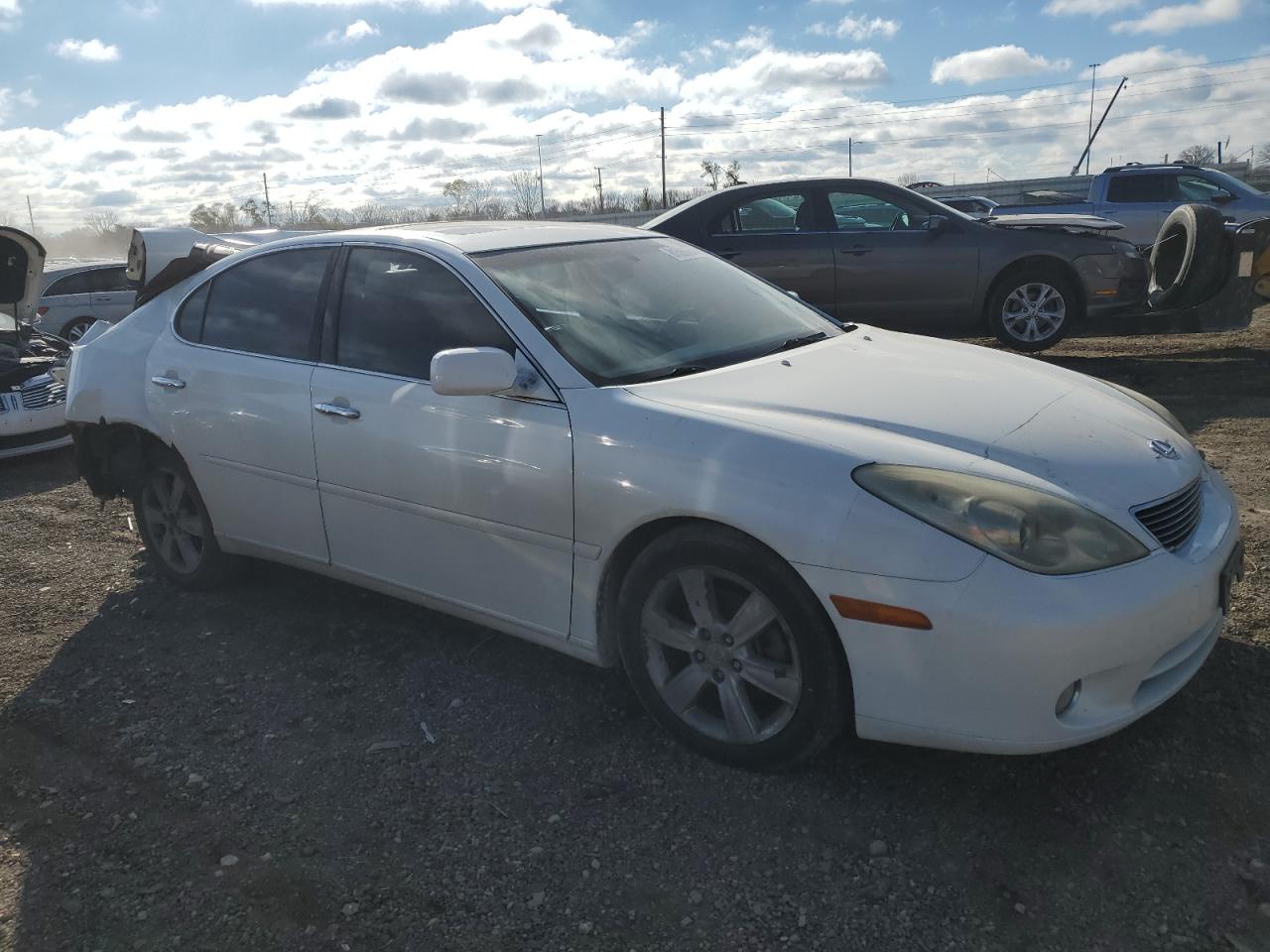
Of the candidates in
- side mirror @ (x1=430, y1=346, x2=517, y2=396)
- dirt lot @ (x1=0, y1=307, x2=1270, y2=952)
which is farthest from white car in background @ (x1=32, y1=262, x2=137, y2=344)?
side mirror @ (x1=430, y1=346, x2=517, y2=396)

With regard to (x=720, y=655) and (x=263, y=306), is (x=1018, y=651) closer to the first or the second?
(x=720, y=655)

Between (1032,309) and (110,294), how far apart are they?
12764mm

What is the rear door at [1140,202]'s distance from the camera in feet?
46.0

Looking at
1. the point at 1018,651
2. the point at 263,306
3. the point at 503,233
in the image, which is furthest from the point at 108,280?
the point at 1018,651

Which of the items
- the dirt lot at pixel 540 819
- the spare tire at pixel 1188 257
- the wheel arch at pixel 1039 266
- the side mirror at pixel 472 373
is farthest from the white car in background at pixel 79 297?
the side mirror at pixel 472 373

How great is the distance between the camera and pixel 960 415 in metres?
2.97

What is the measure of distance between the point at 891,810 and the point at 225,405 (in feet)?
9.63

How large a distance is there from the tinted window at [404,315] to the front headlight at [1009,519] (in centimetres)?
138

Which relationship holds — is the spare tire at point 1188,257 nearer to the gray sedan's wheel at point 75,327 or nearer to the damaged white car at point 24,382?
the damaged white car at point 24,382

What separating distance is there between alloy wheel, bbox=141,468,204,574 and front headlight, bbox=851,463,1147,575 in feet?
10.5

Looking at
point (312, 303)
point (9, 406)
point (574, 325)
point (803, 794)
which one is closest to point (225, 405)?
point (312, 303)

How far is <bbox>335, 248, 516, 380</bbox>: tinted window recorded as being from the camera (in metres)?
3.47

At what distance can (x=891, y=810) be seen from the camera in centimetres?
280

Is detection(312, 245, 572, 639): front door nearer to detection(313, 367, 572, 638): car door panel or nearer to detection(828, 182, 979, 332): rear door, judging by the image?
detection(313, 367, 572, 638): car door panel
